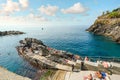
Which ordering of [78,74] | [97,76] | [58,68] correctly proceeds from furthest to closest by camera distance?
1. [58,68]
2. [78,74]
3. [97,76]

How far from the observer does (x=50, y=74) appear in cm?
3700

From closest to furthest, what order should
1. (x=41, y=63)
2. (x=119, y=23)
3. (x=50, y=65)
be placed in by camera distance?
(x=50, y=65) → (x=41, y=63) → (x=119, y=23)

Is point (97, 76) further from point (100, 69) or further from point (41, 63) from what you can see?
point (41, 63)

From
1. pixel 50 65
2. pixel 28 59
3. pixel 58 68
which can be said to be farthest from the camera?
pixel 28 59

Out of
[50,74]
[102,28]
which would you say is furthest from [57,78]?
[102,28]

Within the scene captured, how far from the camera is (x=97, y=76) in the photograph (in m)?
30.1

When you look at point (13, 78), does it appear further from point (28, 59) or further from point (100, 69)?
point (28, 59)

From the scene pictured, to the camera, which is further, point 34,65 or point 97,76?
point 34,65

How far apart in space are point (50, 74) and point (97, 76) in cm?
1275

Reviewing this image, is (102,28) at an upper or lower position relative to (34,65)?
upper

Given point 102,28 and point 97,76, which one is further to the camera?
point 102,28

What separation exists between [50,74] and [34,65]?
16.5 m

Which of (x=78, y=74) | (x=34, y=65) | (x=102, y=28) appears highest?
(x=102, y=28)

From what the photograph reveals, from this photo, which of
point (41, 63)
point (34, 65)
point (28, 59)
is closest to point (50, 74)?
point (41, 63)
